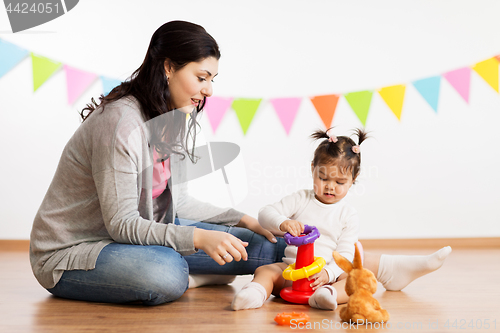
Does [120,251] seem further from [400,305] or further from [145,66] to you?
[400,305]

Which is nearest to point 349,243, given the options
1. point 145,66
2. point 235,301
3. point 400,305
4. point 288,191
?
point 400,305

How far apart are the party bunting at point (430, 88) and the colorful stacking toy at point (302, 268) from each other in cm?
171

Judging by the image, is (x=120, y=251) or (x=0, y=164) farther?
(x=0, y=164)

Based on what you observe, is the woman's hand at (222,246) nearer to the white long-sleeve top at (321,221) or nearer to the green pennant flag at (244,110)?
the white long-sleeve top at (321,221)

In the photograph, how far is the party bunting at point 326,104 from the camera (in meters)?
2.72

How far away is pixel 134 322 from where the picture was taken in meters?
1.09

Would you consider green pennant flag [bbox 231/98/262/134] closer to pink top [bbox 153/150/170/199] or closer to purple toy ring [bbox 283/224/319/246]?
pink top [bbox 153/150/170/199]

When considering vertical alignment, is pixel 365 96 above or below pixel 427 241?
above

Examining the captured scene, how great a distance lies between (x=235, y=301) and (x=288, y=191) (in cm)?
156

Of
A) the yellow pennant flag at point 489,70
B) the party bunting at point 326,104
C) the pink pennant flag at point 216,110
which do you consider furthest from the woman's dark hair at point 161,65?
the yellow pennant flag at point 489,70

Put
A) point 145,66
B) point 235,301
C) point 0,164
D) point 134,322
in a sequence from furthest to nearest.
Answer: point 0,164
point 145,66
point 235,301
point 134,322

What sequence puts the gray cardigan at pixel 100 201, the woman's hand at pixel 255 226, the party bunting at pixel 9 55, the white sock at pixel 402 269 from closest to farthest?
the gray cardigan at pixel 100 201 → the white sock at pixel 402 269 → the woman's hand at pixel 255 226 → the party bunting at pixel 9 55

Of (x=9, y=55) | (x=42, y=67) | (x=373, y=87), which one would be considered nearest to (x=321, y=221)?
(x=373, y=87)

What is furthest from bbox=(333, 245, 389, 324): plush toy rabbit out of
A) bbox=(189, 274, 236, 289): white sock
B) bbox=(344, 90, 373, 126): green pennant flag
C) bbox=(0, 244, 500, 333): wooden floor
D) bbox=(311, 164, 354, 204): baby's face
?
bbox=(344, 90, 373, 126): green pennant flag
